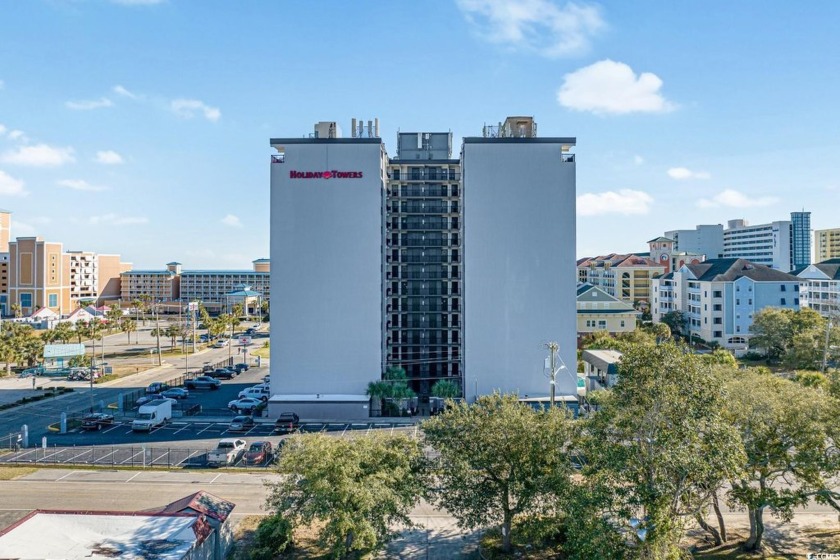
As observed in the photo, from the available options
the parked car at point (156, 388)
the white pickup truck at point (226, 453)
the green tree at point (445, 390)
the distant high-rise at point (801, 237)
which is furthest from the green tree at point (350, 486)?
the distant high-rise at point (801, 237)

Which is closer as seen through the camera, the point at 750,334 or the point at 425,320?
the point at 425,320

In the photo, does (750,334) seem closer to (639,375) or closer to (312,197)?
(312,197)

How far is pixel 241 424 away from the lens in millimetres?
46375

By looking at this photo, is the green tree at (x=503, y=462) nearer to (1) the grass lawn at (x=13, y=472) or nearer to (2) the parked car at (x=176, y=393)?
(1) the grass lawn at (x=13, y=472)

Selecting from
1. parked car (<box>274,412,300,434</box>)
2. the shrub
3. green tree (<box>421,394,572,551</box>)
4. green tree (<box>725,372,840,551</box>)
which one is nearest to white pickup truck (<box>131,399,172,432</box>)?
parked car (<box>274,412,300,434</box>)

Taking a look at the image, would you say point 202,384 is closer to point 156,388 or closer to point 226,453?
point 156,388

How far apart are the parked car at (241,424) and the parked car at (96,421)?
36.7 feet

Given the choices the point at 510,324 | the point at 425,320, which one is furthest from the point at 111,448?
the point at 510,324

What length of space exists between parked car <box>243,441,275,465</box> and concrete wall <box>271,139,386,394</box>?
36.6 feet

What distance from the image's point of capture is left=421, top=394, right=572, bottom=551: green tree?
73.7 feet

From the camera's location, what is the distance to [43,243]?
135 metres

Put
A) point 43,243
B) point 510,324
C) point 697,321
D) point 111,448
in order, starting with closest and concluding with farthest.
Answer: point 111,448 < point 510,324 < point 697,321 < point 43,243

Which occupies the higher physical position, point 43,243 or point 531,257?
point 43,243

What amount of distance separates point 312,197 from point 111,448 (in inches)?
1084
